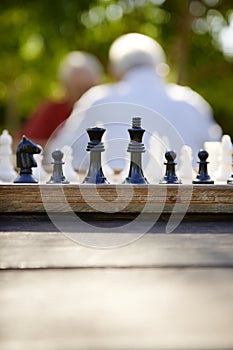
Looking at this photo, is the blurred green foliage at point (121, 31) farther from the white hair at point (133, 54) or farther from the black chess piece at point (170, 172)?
the black chess piece at point (170, 172)

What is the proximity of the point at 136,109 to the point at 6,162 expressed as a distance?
0.96m

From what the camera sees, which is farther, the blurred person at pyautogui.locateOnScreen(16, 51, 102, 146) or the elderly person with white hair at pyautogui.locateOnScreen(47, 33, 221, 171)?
the blurred person at pyautogui.locateOnScreen(16, 51, 102, 146)

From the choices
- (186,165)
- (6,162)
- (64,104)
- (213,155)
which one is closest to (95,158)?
(186,165)

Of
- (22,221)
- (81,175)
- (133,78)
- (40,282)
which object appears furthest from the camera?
(133,78)

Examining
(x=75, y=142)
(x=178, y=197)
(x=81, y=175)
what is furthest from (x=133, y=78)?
(x=178, y=197)

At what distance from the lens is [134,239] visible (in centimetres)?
126

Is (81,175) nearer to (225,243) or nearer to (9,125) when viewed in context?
(225,243)

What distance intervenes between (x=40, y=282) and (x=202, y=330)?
0.27 m

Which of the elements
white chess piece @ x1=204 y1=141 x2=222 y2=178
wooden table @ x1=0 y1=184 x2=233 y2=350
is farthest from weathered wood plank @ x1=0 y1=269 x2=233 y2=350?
white chess piece @ x1=204 y1=141 x2=222 y2=178

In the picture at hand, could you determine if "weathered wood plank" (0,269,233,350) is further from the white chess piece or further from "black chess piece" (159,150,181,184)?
the white chess piece

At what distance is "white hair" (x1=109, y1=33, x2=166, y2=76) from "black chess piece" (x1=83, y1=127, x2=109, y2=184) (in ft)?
5.58

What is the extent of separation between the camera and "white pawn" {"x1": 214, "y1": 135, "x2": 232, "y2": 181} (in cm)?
197

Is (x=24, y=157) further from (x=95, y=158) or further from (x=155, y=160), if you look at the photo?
(x=155, y=160)

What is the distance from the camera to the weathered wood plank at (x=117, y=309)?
769 millimetres
